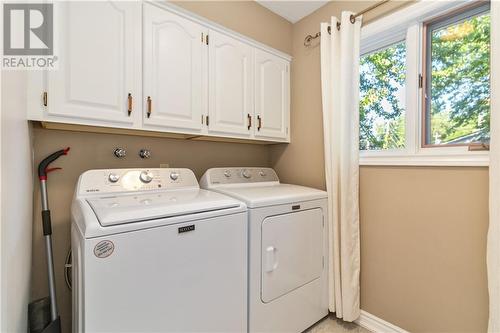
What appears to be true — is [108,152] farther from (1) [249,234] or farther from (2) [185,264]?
(1) [249,234]

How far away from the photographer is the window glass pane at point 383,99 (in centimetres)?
175

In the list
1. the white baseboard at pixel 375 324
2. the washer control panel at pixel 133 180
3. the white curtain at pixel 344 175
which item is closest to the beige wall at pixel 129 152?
the washer control panel at pixel 133 180

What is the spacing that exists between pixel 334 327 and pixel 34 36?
262cm

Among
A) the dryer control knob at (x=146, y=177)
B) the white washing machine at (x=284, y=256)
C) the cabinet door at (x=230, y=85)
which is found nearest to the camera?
the white washing machine at (x=284, y=256)

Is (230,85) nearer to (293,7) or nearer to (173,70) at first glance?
(173,70)

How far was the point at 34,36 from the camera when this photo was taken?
1.21 m

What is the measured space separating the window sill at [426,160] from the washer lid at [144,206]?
1.08 metres

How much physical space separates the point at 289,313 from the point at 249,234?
68cm

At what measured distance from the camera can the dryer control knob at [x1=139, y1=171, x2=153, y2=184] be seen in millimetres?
1548

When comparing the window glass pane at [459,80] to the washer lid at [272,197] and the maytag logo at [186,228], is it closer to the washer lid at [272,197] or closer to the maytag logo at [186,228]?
the washer lid at [272,197]

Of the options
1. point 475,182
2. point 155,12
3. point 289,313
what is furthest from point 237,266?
point 155,12

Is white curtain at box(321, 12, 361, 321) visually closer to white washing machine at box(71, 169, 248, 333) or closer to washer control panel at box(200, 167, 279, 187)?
washer control panel at box(200, 167, 279, 187)

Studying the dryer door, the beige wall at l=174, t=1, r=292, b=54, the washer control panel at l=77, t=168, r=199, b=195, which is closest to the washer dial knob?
the washer control panel at l=77, t=168, r=199, b=195

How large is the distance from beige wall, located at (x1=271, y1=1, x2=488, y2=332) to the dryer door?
39 cm
